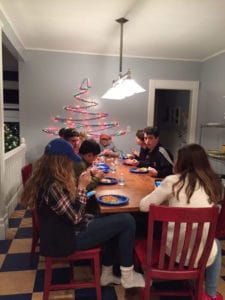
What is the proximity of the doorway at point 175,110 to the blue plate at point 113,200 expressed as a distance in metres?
3.10

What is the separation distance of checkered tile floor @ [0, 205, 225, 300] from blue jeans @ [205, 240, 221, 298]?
11.9 inches

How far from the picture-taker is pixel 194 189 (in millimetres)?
1502

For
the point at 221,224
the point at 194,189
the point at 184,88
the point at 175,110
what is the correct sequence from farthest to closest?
the point at 175,110, the point at 184,88, the point at 221,224, the point at 194,189

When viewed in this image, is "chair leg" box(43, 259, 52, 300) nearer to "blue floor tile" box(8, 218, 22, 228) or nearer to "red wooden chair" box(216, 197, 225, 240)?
"red wooden chair" box(216, 197, 225, 240)

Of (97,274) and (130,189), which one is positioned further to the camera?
(130,189)

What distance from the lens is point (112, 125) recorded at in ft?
15.2

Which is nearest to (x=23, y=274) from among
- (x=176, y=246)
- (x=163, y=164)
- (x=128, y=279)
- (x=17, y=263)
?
(x=17, y=263)

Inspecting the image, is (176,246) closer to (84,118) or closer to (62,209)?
(62,209)

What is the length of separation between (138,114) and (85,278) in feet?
10.8

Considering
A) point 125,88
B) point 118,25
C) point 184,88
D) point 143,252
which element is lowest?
point 143,252

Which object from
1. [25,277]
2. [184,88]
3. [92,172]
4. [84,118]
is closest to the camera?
[25,277]

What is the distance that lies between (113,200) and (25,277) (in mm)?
994

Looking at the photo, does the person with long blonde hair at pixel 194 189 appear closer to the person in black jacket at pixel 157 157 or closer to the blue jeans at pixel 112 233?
the blue jeans at pixel 112 233

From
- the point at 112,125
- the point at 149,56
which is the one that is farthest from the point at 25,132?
the point at 149,56
